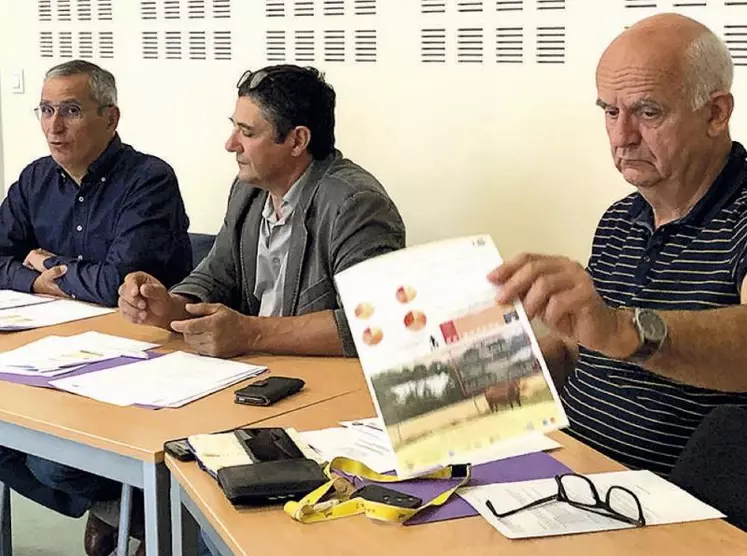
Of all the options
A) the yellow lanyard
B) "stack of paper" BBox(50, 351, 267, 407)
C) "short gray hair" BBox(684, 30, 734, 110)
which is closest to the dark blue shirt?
"stack of paper" BBox(50, 351, 267, 407)

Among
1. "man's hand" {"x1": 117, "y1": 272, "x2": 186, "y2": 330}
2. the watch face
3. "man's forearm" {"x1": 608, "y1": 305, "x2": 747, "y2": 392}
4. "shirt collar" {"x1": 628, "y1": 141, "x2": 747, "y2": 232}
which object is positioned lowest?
"man's hand" {"x1": 117, "y1": 272, "x2": 186, "y2": 330}

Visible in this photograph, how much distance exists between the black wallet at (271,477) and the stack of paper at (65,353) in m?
0.68

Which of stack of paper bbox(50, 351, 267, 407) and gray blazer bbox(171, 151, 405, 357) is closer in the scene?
stack of paper bbox(50, 351, 267, 407)

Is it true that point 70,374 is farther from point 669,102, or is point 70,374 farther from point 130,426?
point 669,102

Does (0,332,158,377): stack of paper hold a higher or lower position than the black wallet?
lower

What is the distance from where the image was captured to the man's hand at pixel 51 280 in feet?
9.25

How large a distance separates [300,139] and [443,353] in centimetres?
132

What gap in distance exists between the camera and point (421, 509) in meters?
1.38

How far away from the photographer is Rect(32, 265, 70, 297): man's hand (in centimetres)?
282

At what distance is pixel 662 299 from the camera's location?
185cm

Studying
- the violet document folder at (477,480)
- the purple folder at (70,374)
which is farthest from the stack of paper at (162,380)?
the violet document folder at (477,480)

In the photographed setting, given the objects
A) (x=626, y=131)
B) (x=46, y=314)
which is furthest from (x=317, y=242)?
(x=626, y=131)

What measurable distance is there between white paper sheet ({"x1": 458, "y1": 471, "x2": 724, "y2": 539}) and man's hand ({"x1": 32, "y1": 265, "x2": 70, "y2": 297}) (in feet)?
5.61

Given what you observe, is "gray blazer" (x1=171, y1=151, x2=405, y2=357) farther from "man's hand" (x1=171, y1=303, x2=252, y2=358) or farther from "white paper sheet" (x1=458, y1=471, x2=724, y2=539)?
"white paper sheet" (x1=458, y1=471, x2=724, y2=539)
